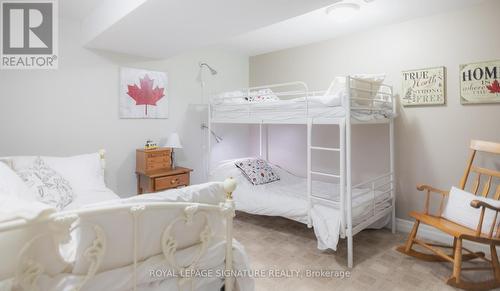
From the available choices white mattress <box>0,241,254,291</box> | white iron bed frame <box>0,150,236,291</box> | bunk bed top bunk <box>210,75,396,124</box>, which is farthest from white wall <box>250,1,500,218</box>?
white iron bed frame <box>0,150,236,291</box>

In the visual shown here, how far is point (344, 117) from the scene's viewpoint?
2.42 meters

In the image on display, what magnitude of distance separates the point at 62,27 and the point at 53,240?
263 cm

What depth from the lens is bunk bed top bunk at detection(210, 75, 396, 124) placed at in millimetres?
2465

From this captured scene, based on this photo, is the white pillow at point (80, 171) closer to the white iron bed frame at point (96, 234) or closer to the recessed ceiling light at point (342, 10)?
the white iron bed frame at point (96, 234)

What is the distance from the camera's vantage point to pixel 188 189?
53.6 inches

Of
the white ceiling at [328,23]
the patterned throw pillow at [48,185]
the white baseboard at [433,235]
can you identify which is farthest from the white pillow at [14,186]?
the white baseboard at [433,235]

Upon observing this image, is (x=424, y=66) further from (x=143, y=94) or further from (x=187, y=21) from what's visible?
(x=143, y=94)

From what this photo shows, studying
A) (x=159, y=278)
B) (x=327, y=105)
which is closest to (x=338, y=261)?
(x=327, y=105)

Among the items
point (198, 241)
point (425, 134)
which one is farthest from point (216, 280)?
point (425, 134)

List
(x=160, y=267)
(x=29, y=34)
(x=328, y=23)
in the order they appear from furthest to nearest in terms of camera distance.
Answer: (x=328, y=23), (x=29, y=34), (x=160, y=267)

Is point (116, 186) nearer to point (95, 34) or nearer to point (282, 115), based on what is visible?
point (95, 34)

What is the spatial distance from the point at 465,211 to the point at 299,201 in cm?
137

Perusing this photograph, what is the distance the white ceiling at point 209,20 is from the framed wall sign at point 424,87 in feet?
1.94

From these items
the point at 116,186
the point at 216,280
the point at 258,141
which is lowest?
the point at 216,280
